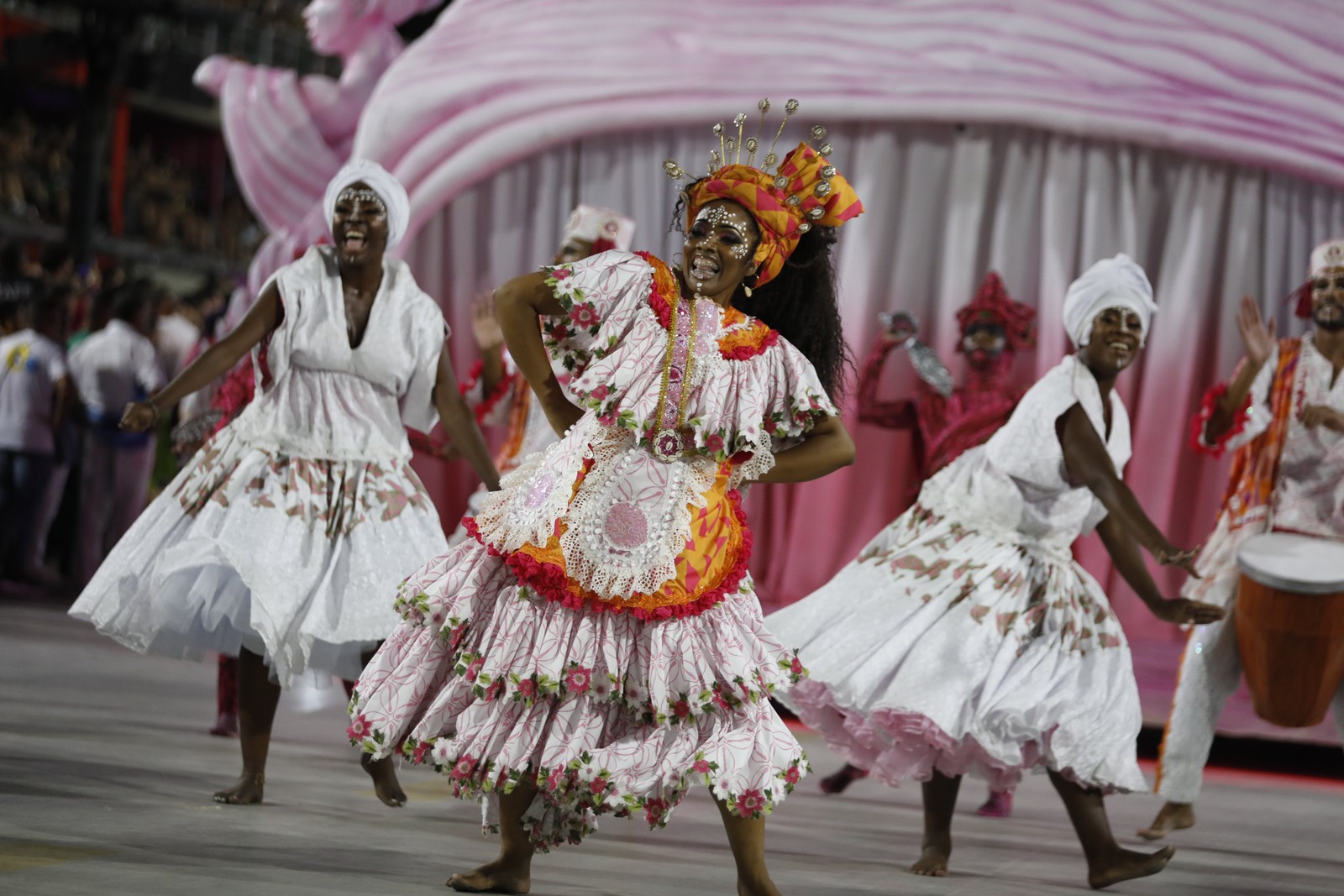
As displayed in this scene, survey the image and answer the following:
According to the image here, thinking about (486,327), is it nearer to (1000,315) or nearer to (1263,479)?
(1000,315)

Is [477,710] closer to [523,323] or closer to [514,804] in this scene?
[514,804]

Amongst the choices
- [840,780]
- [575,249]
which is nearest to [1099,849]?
[840,780]

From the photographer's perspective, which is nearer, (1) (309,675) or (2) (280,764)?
(1) (309,675)

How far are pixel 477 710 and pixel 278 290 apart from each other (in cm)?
162

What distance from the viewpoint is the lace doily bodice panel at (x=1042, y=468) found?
4234mm

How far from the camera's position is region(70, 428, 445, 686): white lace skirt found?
4113 millimetres

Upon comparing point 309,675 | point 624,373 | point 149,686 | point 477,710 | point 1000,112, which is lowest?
point 149,686

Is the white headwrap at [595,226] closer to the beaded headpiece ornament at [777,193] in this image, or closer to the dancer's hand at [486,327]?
the dancer's hand at [486,327]

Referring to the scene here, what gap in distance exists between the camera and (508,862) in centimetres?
327

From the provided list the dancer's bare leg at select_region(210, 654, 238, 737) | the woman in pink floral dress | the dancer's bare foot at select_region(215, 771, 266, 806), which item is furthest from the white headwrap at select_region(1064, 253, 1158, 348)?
the dancer's bare leg at select_region(210, 654, 238, 737)

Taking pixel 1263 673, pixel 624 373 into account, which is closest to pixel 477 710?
pixel 624 373

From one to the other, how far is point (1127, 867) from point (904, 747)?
0.58 meters

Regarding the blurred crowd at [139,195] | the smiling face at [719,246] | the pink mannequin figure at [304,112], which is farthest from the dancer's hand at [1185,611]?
the blurred crowd at [139,195]

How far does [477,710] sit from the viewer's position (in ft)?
10.4
